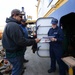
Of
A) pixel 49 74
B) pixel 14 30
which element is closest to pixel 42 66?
pixel 49 74

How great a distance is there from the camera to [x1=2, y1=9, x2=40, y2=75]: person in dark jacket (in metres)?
3.46

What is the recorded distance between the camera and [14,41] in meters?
3.50

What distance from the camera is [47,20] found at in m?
5.39

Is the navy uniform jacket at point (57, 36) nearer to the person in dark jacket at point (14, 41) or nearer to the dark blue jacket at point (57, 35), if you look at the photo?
the dark blue jacket at point (57, 35)

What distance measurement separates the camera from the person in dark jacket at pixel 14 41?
346 centimetres

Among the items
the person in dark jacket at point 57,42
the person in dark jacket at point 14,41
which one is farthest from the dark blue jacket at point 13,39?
the person in dark jacket at point 57,42

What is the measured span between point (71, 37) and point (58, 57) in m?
1.07

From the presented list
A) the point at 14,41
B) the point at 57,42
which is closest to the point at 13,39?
the point at 14,41

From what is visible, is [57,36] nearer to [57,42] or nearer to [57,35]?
[57,35]

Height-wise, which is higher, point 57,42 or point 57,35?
point 57,35

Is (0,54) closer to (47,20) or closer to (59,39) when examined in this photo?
(47,20)

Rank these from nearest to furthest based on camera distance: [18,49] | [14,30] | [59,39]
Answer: [14,30] < [18,49] < [59,39]

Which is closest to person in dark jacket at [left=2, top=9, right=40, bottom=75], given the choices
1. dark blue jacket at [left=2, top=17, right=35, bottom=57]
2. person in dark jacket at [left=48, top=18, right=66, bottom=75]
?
dark blue jacket at [left=2, top=17, right=35, bottom=57]

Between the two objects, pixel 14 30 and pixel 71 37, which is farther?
pixel 71 37
